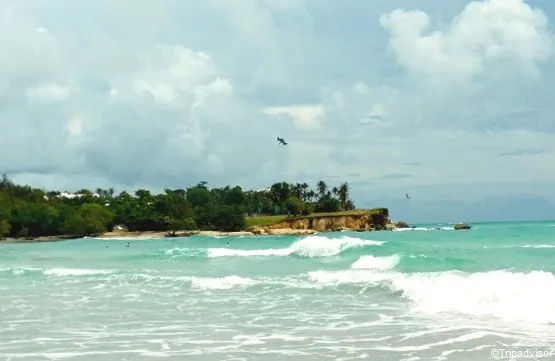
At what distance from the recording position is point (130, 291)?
63.3 ft

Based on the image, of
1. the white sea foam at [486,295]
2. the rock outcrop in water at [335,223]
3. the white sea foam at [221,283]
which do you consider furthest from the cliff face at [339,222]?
the white sea foam at [486,295]

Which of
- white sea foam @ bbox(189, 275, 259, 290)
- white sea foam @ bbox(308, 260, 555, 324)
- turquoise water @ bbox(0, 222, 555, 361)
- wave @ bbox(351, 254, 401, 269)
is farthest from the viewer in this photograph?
wave @ bbox(351, 254, 401, 269)

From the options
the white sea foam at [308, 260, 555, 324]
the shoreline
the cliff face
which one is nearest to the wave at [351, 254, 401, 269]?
the white sea foam at [308, 260, 555, 324]

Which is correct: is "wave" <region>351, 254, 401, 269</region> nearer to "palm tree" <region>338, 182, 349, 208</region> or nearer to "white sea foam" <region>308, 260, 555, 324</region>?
"white sea foam" <region>308, 260, 555, 324</region>

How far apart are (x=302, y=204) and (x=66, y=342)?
9918cm

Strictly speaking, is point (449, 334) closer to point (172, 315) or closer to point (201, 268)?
point (172, 315)

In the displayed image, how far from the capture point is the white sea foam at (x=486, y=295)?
13062 mm

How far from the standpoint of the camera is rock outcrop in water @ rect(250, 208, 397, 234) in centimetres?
9838

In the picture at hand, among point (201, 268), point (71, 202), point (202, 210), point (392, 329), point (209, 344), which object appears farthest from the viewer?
point (71, 202)

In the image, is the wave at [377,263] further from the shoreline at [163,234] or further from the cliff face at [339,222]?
the cliff face at [339,222]

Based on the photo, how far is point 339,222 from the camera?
103 meters

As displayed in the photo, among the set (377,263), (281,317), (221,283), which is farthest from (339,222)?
(281,317)

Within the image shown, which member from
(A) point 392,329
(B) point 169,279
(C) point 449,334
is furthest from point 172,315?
(B) point 169,279

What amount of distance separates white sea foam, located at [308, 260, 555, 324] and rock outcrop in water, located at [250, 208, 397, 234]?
78.8m
